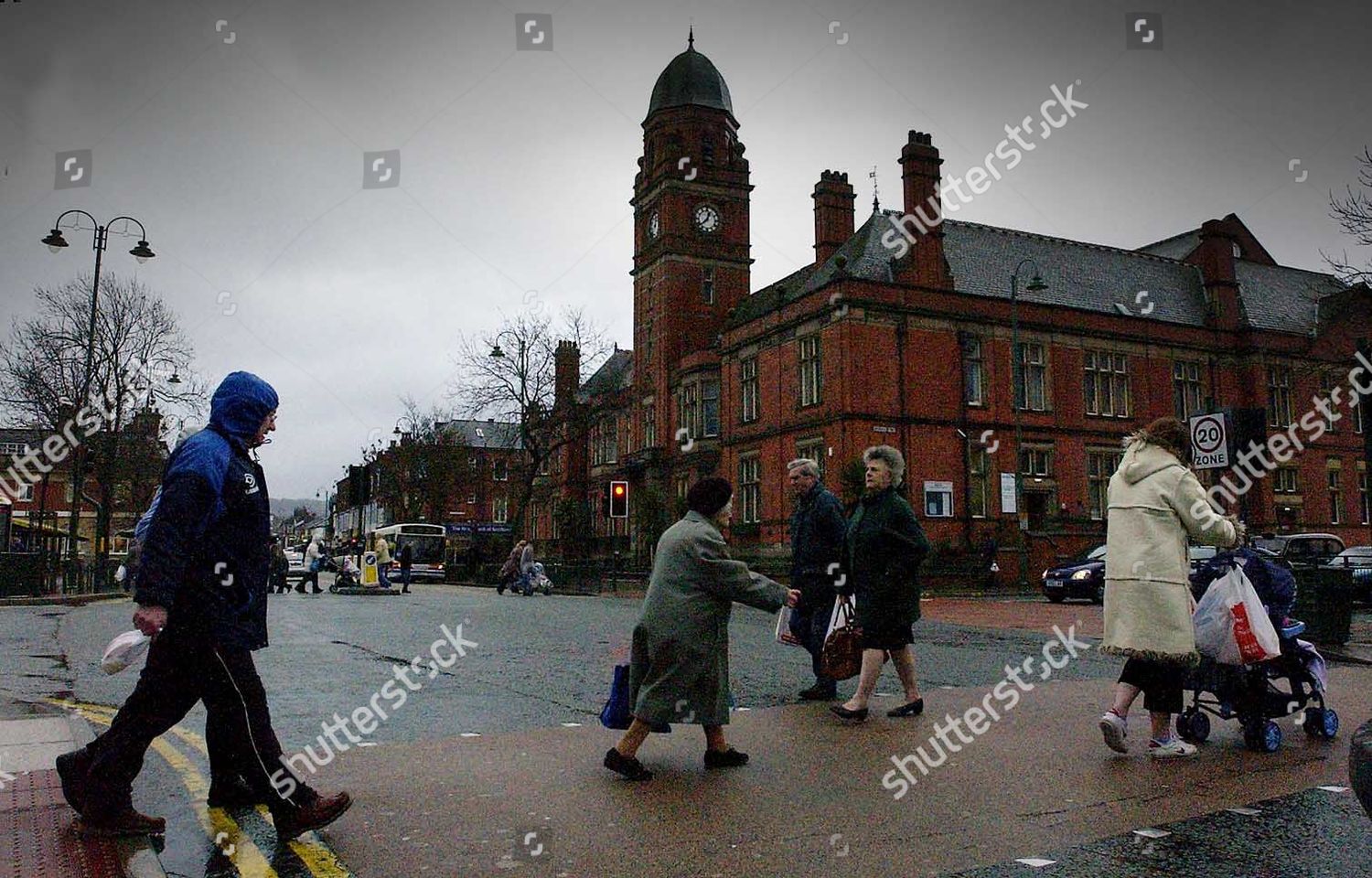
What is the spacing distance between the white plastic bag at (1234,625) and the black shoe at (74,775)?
5.85 m

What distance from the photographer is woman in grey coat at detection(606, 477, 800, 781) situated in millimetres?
5332

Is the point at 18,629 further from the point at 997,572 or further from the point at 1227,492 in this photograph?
the point at 997,572

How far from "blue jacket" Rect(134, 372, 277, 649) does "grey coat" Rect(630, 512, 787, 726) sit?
193cm

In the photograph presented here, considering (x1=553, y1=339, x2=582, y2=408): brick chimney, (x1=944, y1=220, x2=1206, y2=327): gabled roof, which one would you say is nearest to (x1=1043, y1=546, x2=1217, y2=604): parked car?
(x1=944, y1=220, x2=1206, y2=327): gabled roof

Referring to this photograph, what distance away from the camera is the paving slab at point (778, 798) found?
4.04 m

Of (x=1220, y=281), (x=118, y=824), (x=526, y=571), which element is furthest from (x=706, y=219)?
(x=118, y=824)

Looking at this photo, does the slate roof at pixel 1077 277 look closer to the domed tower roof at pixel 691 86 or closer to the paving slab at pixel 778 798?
the domed tower roof at pixel 691 86

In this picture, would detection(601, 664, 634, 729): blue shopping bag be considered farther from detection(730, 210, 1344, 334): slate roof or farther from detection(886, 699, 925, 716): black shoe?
detection(730, 210, 1344, 334): slate roof

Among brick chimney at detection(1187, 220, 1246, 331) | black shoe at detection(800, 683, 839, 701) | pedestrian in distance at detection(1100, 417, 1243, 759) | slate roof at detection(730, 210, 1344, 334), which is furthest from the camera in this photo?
brick chimney at detection(1187, 220, 1246, 331)

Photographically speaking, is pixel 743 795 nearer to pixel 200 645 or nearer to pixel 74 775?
pixel 200 645

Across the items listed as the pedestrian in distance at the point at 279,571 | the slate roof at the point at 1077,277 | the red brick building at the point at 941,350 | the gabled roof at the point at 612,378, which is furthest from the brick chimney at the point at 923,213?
the pedestrian in distance at the point at 279,571

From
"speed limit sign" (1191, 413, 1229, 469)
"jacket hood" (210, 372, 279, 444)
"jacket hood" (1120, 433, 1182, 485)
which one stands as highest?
"speed limit sign" (1191, 413, 1229, 469)

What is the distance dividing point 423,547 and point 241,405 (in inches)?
1895

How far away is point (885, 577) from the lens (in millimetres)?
7125
